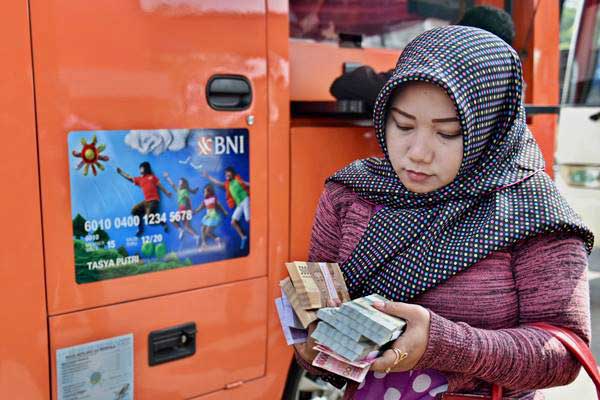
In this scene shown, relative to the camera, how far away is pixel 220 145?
2.09 meters

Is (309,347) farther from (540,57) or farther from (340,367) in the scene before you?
(540,57)

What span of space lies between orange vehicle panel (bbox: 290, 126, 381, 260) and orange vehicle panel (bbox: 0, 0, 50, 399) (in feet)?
3.01

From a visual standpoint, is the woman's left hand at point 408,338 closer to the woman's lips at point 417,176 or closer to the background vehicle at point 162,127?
the woman's lips at point 417,176

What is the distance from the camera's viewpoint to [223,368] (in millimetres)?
2199

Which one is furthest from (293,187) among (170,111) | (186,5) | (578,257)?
(578,257)

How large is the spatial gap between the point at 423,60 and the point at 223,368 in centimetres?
136

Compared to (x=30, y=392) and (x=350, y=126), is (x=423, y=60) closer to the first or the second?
(x=350, y=126)

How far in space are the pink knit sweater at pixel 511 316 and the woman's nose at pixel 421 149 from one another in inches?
9.4

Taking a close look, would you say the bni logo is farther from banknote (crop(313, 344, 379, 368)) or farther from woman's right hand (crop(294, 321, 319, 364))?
banknote (crop(313, 344, 379, 368))

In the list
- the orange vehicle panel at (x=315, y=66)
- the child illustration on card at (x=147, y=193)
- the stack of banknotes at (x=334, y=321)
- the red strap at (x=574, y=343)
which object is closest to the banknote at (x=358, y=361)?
the stack of banknotes at (x=334, y=321)

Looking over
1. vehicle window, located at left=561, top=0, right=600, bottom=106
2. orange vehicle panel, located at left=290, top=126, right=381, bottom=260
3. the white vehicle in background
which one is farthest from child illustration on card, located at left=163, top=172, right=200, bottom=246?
vehicle window, located at left=561, top=0, right=600, bottom=106

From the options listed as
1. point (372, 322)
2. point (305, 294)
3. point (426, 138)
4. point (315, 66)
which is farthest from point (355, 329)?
point (315, 66)

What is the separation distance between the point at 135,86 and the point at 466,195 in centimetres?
107

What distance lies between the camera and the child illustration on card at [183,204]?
78.4 inches
